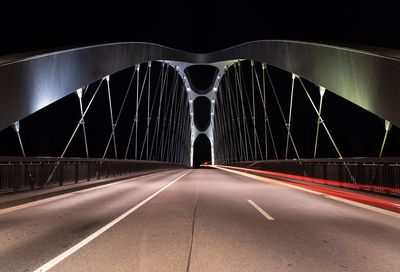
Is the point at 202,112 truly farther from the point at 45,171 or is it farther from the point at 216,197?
the point at 216,197

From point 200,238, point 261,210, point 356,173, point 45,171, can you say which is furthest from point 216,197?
point 200,238

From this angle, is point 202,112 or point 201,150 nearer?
point 202,112

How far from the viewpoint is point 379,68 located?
1239 cm

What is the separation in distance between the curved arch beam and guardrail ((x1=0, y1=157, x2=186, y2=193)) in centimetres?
182

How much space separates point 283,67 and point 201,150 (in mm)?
98249

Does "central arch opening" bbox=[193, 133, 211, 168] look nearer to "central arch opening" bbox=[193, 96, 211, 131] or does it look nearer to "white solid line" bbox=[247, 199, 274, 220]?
"central arch opening" bbox=[193, 96, 211, 131]

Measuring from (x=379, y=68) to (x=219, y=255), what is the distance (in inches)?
387

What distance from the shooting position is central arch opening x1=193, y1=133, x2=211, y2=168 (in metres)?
119

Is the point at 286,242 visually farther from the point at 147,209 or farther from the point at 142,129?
the point at 142,129

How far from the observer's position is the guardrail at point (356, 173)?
11.0 meters

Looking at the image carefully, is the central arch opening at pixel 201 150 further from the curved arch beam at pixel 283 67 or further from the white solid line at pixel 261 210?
the white solid line at pixel 261 210

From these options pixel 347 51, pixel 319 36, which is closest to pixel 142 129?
pixel 319 36

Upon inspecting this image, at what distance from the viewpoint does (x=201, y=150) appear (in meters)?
123

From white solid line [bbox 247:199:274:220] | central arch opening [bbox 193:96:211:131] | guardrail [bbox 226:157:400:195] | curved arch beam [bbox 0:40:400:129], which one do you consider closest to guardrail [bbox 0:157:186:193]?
curved arch beam [bbox 0:40:400:129]
